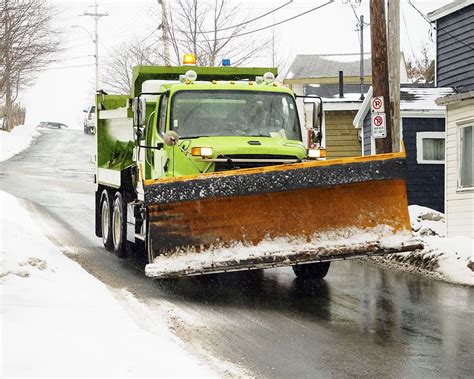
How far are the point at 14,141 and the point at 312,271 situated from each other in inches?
1606

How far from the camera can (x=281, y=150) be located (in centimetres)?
1104

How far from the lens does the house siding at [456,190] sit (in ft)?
57.9

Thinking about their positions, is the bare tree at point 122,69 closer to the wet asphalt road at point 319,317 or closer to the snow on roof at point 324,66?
the snow on roof at point 324,66

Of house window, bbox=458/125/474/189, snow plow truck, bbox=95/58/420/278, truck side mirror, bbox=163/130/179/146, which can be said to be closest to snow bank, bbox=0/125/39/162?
house window, bbox=458/125/474/189

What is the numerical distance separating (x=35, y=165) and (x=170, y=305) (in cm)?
2864

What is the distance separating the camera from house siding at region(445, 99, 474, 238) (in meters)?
17.7

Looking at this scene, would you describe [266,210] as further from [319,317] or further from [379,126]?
[379,126]

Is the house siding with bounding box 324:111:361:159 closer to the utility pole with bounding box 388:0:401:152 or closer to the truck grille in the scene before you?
the utility pole with bounding box 388:0:401:152

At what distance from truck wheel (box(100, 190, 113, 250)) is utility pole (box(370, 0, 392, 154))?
4.88 metres

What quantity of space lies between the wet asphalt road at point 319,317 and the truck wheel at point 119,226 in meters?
0.22

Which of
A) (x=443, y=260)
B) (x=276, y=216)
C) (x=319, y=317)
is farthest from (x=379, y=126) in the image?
(x=319, y=317)

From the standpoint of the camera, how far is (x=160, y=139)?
11.8 metres

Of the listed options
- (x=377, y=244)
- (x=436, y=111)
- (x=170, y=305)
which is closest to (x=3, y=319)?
(x=170, y=305)

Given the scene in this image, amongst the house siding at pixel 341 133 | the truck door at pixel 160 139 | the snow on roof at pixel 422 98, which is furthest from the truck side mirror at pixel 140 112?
the house siding at pixel 341 133
